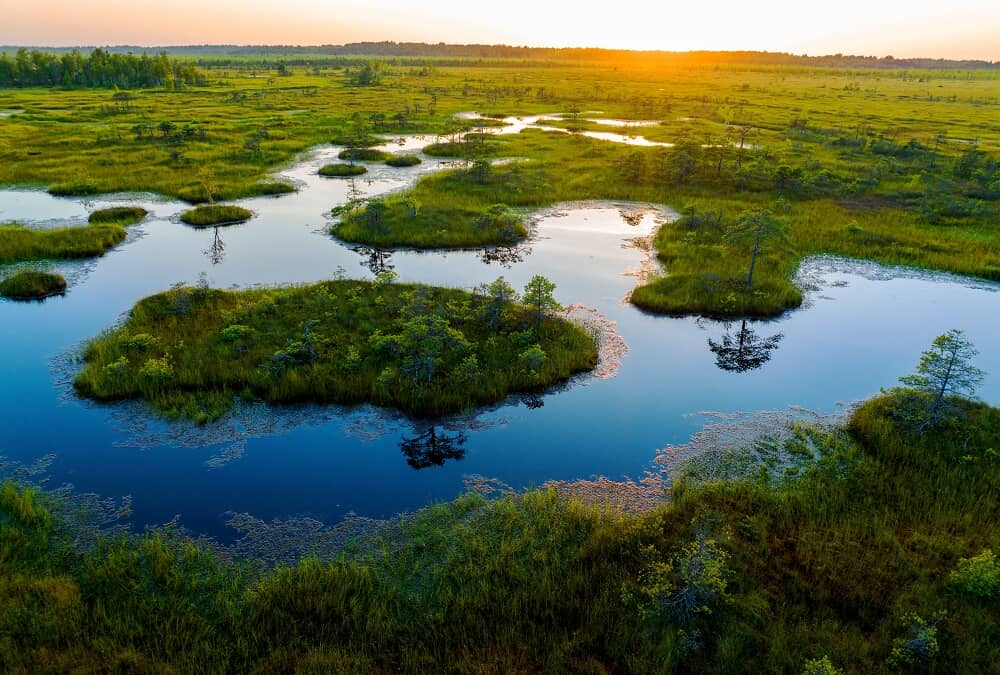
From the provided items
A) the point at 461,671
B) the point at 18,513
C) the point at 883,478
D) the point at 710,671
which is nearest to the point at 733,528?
the point at 710,671

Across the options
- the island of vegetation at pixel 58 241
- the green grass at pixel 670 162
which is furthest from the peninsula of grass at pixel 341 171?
the island of vegetation at pixel 58 241

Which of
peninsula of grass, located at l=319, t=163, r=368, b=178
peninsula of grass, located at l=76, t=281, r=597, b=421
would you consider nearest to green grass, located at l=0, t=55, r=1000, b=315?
peninsula of grass, located at l=319, t=163, r=368, b=178

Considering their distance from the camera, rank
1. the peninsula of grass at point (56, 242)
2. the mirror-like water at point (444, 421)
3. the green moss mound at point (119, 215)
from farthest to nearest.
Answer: the green moss mound at point (119, 215)
the peninsula of grass at point (56, 242)
the mirror-like water at point (444, 421)

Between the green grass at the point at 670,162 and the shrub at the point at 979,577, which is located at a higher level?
the green grass at the point at 670,162

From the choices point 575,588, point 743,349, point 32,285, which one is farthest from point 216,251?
point 575,588

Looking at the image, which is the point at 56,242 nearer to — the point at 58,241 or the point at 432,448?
the point at 58,241

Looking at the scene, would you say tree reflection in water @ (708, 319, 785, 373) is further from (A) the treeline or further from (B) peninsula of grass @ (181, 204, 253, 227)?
(A) the treeline

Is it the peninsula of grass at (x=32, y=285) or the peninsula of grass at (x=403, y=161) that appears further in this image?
the peninsula of grass at (x=403, y=161)

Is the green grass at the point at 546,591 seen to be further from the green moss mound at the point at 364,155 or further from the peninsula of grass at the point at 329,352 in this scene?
the green moss mound at the point at 364,155
